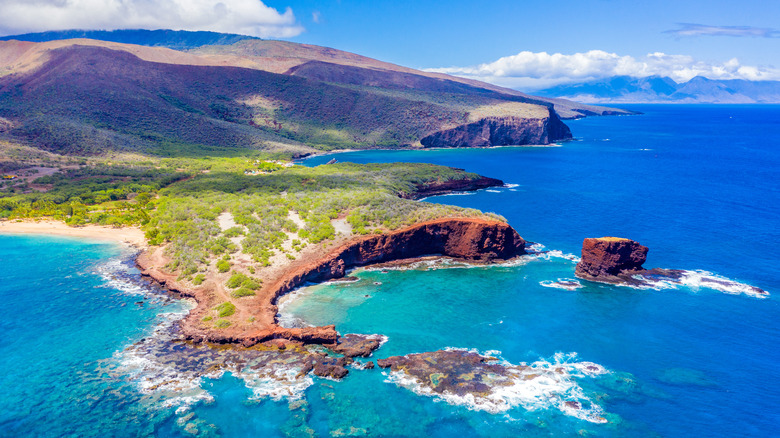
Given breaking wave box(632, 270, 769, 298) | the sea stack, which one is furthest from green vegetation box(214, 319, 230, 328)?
breaking wave box(632, 270, 769, 298)

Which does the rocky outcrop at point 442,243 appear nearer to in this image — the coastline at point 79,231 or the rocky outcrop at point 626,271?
the rocky outcrop at point 626,271

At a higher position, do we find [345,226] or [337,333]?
[345,226]

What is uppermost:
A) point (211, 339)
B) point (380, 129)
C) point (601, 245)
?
point (380, 129)

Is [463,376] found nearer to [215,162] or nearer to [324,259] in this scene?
[324,259]

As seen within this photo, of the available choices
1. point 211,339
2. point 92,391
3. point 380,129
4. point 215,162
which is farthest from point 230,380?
point 380,129

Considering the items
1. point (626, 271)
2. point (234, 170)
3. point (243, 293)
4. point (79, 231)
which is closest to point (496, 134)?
point (234, 170)

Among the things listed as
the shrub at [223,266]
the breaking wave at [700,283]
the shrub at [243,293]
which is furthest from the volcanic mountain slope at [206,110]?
the breaking wave at [700,283]
